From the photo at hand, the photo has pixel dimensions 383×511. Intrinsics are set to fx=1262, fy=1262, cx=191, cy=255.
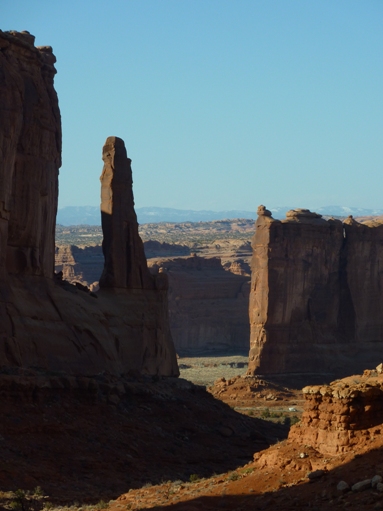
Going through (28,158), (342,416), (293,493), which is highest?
(28,158)

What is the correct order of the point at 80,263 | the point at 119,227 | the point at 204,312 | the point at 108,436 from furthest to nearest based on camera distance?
the point at 80,263 < the point at 204,312 < the point at 119,227 < the point at 108,436

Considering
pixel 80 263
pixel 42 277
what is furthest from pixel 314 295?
pixel 80 263

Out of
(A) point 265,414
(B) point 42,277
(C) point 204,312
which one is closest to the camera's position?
(B) point 42,277

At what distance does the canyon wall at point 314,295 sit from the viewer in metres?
67.4

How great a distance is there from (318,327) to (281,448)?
157 ft

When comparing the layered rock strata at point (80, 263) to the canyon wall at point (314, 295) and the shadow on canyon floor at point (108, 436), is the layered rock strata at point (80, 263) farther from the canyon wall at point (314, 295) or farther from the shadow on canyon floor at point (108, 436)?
the shadow on canyon floor at point (108, 436)

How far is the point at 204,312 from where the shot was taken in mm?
101000

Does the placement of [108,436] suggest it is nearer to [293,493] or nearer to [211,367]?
[293,493]

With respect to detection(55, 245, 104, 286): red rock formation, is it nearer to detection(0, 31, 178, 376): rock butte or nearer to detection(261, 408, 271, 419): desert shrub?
detection(261, 408, 271, 419): desert shrub

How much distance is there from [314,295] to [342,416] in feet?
161

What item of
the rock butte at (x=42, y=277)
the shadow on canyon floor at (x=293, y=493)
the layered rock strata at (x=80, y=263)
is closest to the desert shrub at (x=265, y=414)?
the rock butte at (x=42, y=277)

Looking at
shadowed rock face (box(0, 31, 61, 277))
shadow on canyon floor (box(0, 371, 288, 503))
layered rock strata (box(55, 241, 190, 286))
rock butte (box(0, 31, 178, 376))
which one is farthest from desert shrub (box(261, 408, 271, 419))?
layered rock strata (box(55, 241, 190, 286))

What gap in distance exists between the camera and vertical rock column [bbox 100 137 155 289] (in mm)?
47250

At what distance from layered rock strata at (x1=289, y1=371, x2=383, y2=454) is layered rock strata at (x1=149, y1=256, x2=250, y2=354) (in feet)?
254
